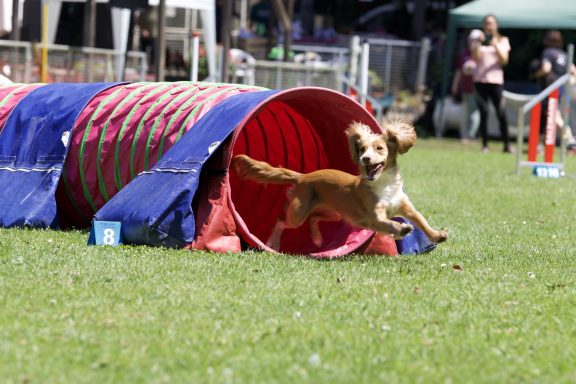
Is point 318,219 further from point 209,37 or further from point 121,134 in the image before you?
point 209,37

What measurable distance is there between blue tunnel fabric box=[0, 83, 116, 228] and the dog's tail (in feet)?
5.74

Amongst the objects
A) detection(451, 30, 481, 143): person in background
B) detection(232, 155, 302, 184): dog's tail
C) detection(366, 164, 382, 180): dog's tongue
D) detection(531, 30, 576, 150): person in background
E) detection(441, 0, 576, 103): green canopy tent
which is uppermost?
detection(441, 0, 576, 103): green canopy tent

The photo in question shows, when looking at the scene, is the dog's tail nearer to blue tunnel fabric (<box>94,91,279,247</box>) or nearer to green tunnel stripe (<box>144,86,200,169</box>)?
blue tunnel fabric (<box>94,91,279,247</box>)

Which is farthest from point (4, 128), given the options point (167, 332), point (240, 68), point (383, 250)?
point (240, 68)

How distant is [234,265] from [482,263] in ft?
5.69

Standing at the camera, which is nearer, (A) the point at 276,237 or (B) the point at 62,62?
(A) the point at 276,237

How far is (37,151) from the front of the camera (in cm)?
974

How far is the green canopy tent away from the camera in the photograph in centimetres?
2294

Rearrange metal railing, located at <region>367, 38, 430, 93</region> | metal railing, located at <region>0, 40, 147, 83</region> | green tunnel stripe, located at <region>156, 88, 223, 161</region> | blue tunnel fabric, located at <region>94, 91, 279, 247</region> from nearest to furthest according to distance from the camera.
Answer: blue tunnel fabric, located at <region>94, 91, 279, 247</region>, green tunnel stripe, located at <region>156, 88, 223, 161</region>, metal railing, located at <region>0, 40, 147, 83</region>, metal railing, located at <region>367, 38, 430, 93</region>

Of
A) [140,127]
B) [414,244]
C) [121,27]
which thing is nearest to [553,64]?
[121,27]

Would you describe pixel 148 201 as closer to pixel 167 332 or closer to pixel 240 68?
pixel 167 332

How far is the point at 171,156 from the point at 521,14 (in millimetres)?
16059

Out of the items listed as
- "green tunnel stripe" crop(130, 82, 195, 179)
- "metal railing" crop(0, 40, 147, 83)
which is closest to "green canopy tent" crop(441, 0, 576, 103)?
"metal railing" crop(0, 40, 147, 83)

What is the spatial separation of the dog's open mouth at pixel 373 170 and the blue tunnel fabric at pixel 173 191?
945 millimetres
